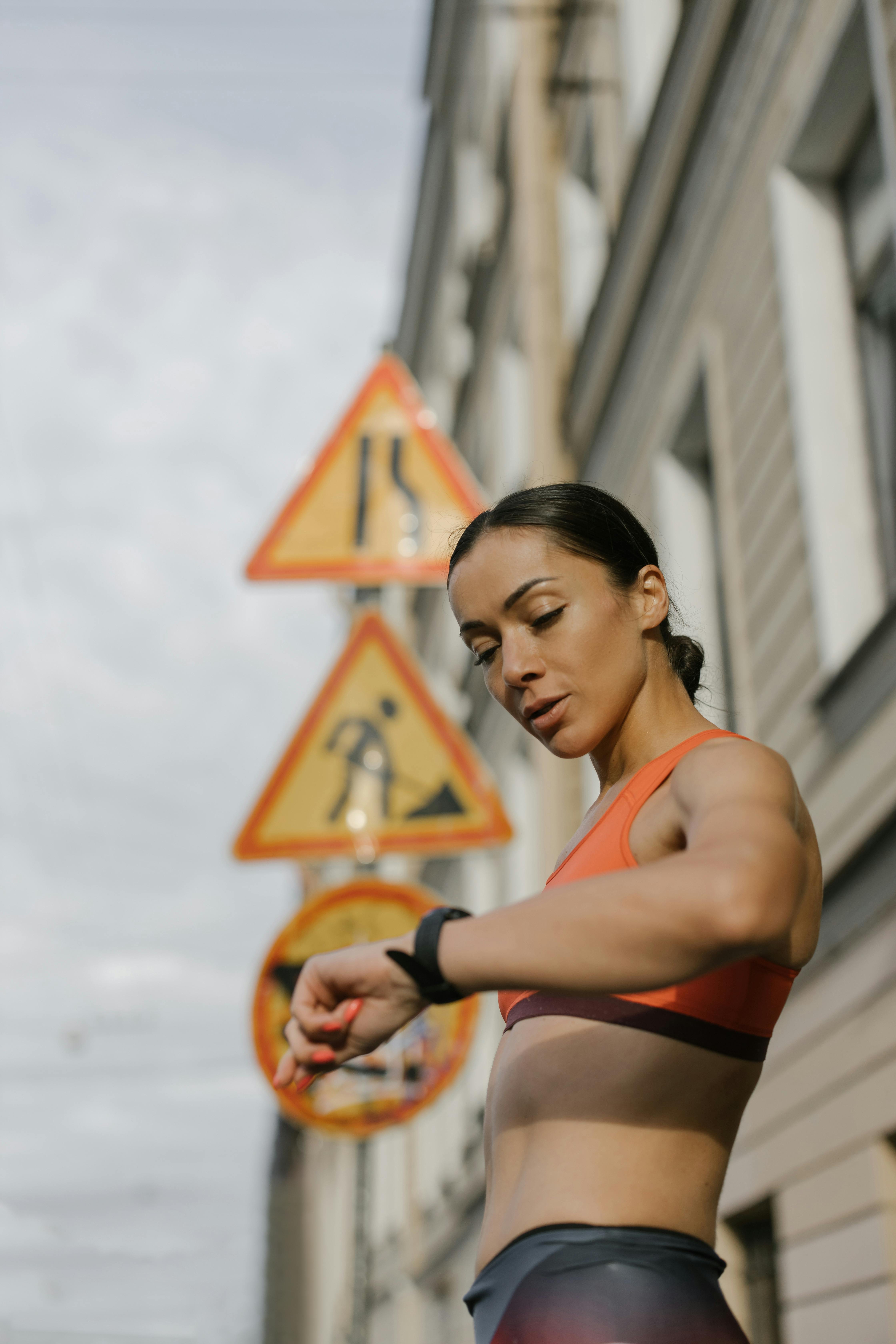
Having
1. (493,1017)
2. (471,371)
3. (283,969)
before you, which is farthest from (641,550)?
(471,371)

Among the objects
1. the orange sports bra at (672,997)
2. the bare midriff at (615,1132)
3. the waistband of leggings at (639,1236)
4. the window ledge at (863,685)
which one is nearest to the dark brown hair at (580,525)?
the orange sports bra at (672,997)

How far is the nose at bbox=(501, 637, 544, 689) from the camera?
1.61m

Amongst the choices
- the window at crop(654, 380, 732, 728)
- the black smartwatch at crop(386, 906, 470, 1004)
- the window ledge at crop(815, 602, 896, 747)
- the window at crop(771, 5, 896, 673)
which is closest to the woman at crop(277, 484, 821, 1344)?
the black smartwatch at crop(386, 906, 470, 1004)

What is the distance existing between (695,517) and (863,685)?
3.19 m

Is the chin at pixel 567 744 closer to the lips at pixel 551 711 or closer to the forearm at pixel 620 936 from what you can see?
the lips at pixel 551 711

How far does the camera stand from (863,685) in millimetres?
4719

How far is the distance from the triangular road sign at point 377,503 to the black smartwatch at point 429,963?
13.2 ft

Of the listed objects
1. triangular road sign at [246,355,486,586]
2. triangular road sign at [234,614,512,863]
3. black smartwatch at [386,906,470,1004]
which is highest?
black smartwatch at [386,906,470,1004]

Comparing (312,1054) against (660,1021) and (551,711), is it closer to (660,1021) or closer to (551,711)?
(660,1021)

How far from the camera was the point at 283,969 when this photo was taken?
190 inches

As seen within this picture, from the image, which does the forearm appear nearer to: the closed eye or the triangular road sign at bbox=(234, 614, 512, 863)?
the closed eye

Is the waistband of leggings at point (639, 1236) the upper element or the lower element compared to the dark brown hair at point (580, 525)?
lower

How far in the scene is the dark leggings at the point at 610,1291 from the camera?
1.30m

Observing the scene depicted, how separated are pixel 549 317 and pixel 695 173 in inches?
44.8
